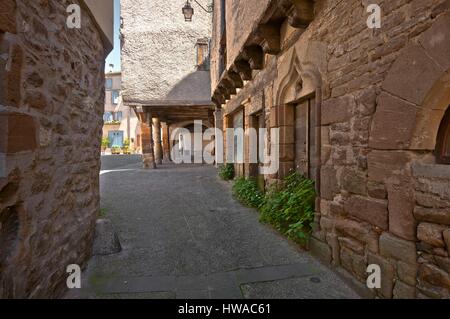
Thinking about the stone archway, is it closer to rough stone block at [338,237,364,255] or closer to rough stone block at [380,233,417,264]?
rough stone block at [380,233,417,264]

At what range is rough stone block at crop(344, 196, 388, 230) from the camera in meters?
2.16

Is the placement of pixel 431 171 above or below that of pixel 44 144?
below

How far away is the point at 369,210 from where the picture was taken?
2.30 meters

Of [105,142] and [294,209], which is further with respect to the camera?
[105,142]

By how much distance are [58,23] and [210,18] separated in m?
10.2

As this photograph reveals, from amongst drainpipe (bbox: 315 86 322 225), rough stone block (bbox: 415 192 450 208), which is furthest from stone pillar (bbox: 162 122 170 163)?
rough stone block (bbox: 415 192 450 208)

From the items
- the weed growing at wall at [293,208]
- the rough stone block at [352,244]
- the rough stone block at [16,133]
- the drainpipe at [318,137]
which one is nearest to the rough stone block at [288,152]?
the weed growing at wall at [293,208]

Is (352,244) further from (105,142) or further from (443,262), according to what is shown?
(105,142)

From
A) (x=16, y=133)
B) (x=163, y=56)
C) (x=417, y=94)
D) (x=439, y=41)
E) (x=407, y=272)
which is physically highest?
(x=163, y=56)

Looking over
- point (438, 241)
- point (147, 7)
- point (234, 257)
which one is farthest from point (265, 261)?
point (147, 7)

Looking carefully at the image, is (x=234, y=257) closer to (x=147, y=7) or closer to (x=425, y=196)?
(x=425, y=196)

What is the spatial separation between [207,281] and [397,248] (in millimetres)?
1577

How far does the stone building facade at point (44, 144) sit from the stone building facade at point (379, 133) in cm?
246

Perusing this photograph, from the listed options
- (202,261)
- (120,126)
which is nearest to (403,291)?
(202,261)
